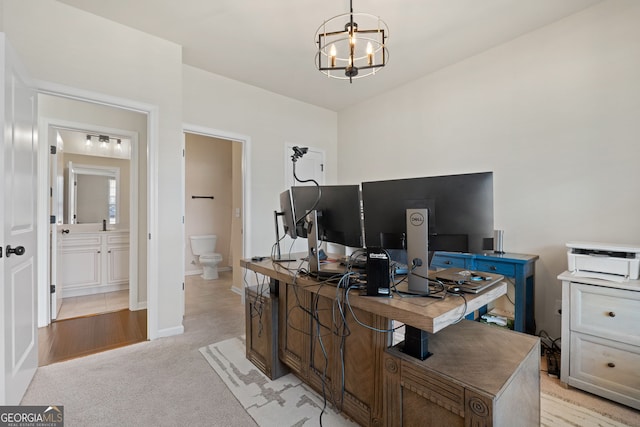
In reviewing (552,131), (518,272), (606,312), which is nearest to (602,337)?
(606,312)

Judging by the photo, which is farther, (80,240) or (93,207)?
(93,207)

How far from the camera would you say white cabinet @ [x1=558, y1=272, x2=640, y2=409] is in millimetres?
1705

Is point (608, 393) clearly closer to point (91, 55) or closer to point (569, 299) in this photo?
point (569, 299)

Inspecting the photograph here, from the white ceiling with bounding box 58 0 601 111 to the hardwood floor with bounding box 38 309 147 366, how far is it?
9.30 ft

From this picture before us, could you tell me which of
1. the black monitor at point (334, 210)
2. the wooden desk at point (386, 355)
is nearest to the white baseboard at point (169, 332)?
the wooden desk at point (386, 355)

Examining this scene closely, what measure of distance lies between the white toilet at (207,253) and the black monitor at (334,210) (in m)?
3.62

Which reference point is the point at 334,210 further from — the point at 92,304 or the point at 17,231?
the point at 92,304

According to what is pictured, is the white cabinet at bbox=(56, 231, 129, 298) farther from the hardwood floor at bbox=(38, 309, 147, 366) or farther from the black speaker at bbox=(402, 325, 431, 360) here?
the black speaker at bbox=(402, 325, 431, 360)

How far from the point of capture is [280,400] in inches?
69.2

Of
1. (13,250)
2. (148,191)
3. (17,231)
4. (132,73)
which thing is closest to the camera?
(13,250)

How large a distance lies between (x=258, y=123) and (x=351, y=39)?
7.24 ft

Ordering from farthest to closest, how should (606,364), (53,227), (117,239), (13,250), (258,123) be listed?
(117,239)
(258,123)
(53,227)
(606,364)
(13,250)

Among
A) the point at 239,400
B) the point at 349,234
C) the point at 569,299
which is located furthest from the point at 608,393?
the point at 239,400

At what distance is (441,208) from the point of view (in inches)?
Result: 49.2
